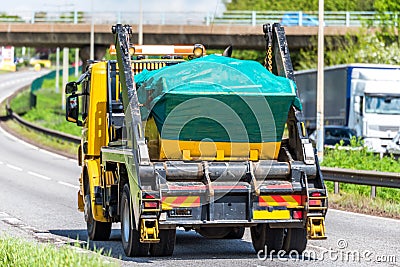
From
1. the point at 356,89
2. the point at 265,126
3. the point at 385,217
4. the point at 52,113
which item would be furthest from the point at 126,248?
the point at 52,113

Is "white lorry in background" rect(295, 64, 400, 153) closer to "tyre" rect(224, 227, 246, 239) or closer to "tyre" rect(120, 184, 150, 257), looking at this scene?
"tyre" rect(224, 227, 246, 239)

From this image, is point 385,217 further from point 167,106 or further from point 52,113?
point 52,113

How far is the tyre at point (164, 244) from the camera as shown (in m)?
12.4

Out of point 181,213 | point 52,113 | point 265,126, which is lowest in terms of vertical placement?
point 52,113

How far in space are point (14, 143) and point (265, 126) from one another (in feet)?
112

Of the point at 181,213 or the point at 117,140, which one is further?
the point at 117,140

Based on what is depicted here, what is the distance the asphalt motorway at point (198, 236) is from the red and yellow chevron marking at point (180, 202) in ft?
2.17

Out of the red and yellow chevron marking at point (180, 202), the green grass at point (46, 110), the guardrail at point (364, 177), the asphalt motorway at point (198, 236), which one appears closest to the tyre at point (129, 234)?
the asphalt motorway at point (198, 236)

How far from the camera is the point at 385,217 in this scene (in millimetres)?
18234

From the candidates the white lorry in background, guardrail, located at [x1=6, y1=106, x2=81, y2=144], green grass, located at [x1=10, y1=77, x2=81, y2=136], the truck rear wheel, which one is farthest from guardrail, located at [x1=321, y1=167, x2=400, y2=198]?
green grass, located at [x1=10, y1=77, x2=81, y2=136]

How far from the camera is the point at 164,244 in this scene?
12.5 metres

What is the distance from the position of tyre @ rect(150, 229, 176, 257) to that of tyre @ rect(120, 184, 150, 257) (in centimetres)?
9

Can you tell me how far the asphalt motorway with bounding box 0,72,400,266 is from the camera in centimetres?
1233

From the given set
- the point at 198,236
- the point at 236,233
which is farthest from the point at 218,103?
the point at 198,236
